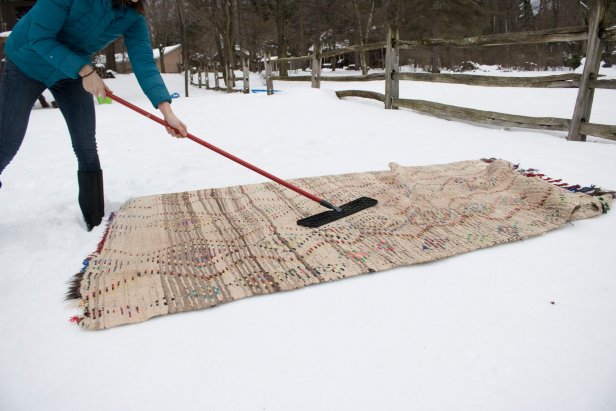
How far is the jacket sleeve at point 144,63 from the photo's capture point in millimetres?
2052

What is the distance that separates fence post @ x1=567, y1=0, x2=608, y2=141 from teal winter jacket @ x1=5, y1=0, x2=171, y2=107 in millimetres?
3937

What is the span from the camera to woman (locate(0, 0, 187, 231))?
67.2 inches

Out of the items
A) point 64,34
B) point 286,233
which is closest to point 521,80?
point 286,233

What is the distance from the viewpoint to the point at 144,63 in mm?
2086

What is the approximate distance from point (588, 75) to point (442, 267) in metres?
3.34

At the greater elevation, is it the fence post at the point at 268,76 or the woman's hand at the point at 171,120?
the fence post at the point at 268,76

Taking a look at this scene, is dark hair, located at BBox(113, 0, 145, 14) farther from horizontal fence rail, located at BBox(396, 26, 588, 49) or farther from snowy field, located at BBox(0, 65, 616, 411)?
horizontal fence rail, located at BBox(396, 26, 588, 49)

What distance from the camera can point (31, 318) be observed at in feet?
4.68

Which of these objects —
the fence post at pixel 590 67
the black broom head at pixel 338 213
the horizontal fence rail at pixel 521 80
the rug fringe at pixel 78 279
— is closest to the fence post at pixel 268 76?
the horizontal fence rail at pixel 521 80

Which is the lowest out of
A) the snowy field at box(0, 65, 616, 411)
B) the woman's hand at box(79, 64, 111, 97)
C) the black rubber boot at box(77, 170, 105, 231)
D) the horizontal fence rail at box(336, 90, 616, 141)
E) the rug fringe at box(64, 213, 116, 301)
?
the snowy field at box(0, 65, 616, 411)

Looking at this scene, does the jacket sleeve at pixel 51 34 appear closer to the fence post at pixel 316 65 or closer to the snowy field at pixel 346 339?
the snowy field at pixel 346 339

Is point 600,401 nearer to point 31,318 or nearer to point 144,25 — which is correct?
point 31,318

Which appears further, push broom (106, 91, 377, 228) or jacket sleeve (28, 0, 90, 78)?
push broom (106, 91, 377, 228)

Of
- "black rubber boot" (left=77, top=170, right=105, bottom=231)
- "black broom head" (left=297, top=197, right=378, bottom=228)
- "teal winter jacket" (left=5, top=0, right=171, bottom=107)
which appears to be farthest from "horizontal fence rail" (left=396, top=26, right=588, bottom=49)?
"black rubber boot" (left=77, top=170, right=105, bottom=231)
